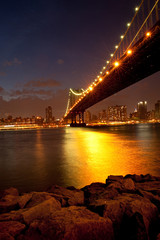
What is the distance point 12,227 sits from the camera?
268cm

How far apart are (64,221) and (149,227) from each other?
127 centimetres

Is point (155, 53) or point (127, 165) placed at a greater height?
point (155, 53)

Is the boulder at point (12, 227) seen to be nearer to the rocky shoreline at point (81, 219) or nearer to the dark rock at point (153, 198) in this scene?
the rocky shoreline at point (81, 219)

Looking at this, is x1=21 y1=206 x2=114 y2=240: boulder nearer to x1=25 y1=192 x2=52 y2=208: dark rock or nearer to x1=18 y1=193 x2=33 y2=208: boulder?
x1=25 y1=192 x2=52 y2=208: dark rock

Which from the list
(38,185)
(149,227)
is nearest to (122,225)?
(149,227)

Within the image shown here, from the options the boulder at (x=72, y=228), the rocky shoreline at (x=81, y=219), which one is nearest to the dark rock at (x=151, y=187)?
the rocky shoreline at (x=81, y=219)

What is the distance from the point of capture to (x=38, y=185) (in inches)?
242

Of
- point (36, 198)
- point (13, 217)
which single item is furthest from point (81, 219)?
point (36, 198)

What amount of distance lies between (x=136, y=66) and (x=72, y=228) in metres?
29.0

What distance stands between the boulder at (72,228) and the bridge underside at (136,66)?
63.4 ft

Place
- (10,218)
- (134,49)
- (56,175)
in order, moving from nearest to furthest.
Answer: (10,218), (56,175), (134,49)

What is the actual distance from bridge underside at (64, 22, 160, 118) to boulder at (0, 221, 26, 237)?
1974 cm

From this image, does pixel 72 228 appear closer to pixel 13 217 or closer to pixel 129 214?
pixel 129 214

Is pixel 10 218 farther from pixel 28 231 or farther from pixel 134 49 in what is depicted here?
pixel 134 49
